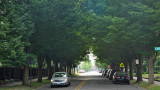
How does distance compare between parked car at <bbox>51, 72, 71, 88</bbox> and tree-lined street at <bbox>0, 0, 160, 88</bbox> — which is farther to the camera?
parked car at <bbox>51, 72, 71, 88</bbox>

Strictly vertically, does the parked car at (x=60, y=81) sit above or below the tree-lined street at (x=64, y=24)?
below

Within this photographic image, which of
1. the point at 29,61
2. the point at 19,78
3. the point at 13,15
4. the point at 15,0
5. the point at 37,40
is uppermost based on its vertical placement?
the point at 15,0

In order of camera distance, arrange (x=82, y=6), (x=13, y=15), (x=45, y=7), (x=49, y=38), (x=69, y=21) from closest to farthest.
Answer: (x=13, y=15) → (x=45, y=7) → (x=69, y=21) → (x=49, y=38) → (x=82, y=6)

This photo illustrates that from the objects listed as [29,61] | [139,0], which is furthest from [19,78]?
[139,0]

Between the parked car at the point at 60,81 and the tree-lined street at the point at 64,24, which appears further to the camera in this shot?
the parked car at the point at 60,81

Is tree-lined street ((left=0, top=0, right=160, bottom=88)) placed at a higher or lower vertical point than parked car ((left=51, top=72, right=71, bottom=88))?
higher

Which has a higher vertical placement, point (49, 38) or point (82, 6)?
point (82, 6)

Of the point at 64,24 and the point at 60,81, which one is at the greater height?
the point at 64,24

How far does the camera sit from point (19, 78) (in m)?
33.7

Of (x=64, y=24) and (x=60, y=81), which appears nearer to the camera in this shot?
(x=64, y=24)

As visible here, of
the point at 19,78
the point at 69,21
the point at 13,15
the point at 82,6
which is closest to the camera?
the point at 13,15

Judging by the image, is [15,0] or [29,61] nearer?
[15,0]

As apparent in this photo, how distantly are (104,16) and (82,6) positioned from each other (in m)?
4.79

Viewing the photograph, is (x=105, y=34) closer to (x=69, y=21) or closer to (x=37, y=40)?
(x=69, y=21)
